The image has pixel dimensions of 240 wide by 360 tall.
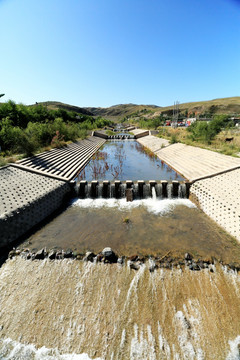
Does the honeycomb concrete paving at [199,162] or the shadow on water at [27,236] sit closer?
the shadow on water at [27,236]

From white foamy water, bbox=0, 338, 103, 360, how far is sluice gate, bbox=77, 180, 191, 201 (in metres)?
8.76

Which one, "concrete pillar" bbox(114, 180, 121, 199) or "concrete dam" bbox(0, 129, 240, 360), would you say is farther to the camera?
"concrete pillar" bbox(114, 180, 121, 199)

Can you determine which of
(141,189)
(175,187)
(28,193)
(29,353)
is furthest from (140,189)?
(29,353)

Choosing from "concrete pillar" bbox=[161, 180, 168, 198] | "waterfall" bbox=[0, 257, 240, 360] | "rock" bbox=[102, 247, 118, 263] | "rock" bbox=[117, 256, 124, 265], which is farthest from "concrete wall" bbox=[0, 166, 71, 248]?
"concrete pillar" bbox=[161, 180, 168, 198]

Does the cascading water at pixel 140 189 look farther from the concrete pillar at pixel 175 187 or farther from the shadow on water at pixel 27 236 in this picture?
the shadow on water at pixel 27 236

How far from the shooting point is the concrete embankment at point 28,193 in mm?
7679

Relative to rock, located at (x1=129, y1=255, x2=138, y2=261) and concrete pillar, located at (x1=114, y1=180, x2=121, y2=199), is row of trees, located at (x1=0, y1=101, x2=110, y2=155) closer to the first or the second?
concrete pillar, located at (x1=114, y1=180, x2=121, y2=199)

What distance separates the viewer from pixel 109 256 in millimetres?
6461

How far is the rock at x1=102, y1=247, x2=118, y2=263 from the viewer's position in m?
6.41

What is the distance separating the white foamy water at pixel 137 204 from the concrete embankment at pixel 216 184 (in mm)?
1260

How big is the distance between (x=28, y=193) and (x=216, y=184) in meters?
12.7

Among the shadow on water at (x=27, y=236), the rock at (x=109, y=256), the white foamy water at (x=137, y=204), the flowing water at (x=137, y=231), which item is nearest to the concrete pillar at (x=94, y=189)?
the white foamy water at (x=137, y=204)

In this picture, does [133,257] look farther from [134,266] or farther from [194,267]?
[194,267]

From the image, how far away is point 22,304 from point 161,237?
6.06 metres
